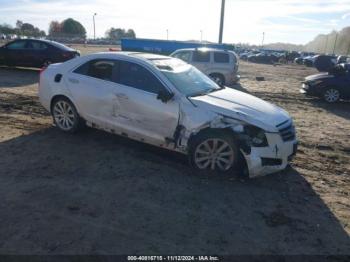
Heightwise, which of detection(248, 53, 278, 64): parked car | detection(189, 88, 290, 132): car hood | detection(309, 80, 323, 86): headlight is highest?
detection(189, 88, 290, 132): car hood

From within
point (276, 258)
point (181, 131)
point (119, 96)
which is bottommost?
point (276, 258)

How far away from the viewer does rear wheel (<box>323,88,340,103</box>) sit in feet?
43.2

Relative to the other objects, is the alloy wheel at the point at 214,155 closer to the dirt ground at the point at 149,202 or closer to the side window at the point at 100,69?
the dirt ground at the point at 149,202

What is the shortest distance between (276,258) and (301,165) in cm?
296

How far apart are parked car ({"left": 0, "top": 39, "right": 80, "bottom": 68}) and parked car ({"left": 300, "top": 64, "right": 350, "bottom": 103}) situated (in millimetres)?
10386

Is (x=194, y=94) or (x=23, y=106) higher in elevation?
(x=194, y=94)

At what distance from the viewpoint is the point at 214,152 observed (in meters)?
5.39

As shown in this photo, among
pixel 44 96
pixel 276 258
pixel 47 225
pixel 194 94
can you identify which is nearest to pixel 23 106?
pixel 44 96

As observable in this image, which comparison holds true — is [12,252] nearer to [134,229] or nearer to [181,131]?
[134,229]

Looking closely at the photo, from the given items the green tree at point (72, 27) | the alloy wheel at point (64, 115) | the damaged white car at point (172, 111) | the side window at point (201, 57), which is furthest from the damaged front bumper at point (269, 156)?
the green tree at point (72, 27)

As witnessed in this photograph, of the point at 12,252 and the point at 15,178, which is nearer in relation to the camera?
the point at 12,252

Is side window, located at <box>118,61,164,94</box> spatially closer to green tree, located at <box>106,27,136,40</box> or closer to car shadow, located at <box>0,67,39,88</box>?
car shadow, located at <box>0,67,39,88</box>

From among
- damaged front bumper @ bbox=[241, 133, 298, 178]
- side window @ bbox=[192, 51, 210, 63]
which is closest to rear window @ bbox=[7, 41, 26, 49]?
side window @ bbox=[192, 51, 210, 63]

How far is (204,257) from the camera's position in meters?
3.59
